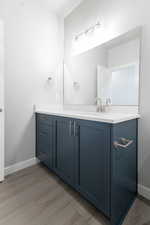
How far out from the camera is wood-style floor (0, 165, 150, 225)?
1.15m

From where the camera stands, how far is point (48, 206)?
130cm

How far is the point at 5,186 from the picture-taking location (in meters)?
1.62

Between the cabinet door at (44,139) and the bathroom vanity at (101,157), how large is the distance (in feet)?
0.51

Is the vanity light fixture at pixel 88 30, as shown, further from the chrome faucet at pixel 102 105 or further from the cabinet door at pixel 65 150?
the cabinet door at pixel 65 150

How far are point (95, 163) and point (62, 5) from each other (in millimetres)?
2579

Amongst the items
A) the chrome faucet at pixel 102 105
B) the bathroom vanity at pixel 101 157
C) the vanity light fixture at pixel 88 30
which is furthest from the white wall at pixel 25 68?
the chrome faucet at pixel 102 105

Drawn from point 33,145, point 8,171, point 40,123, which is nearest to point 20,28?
point 40,123

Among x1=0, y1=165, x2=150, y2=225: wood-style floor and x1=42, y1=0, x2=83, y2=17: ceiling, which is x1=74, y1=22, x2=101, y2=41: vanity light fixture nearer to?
x1=42, y1=0, x2=83, y2=17: ceiling

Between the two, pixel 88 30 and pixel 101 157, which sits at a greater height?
pixel 88 30

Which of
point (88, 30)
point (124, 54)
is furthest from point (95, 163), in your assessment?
point (88, 30)

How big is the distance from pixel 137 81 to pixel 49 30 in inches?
73.2

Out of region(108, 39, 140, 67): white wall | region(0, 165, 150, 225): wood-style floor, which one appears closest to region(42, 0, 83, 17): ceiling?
region(108, 39, 140, 67): white wall

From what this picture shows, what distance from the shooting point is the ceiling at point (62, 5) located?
2.16m

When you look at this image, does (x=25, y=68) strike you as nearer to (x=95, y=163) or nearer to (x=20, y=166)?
(x=20, y=166)
